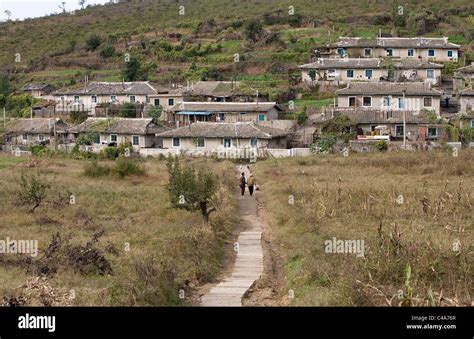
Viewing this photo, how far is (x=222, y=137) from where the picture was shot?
4344 cm

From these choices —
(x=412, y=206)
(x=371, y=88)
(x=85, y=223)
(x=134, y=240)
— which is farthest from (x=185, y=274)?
(x=371, y=88)

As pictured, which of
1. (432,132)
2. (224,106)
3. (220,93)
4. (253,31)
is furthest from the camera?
(253,31)

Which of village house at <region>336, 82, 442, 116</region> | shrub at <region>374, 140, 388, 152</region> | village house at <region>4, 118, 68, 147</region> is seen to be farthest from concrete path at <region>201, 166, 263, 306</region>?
village house at <region>4, 118, 68, 147</region>

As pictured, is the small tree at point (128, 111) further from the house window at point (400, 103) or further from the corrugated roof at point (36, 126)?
the house window at point (400, 103)

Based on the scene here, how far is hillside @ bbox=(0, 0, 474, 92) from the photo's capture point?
2370 inches

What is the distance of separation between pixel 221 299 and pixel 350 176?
19093 millimetres

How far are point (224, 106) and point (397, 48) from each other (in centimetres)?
1556

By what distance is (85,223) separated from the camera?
21.4 m

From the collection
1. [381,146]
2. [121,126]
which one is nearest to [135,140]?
[121,126]

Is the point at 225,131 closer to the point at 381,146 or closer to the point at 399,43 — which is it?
the point at 381,146

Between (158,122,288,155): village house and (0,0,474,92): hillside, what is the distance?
31.9ft

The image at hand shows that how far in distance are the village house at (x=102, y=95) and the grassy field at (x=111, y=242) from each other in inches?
838

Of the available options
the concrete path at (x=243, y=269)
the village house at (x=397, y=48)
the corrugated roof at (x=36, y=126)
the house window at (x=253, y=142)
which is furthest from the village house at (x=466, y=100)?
the concrete path at (x=243, y=269)

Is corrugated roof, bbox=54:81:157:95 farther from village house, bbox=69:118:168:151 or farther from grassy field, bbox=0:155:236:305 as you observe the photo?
grassy field, bbox=0:155:236:305
